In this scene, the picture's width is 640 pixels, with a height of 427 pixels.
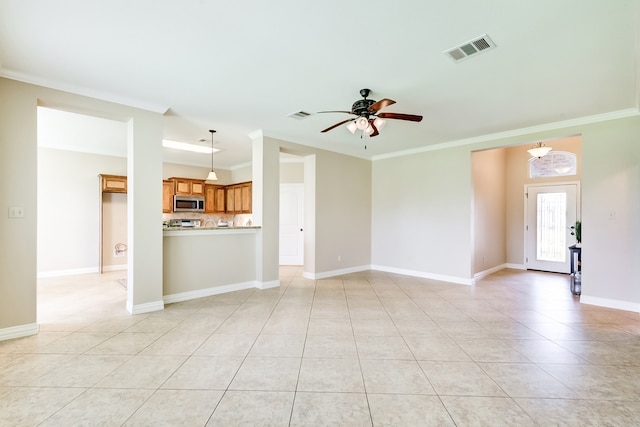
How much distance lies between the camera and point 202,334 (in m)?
3.08

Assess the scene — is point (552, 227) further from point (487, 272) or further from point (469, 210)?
point (469, 210)

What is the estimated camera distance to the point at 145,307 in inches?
147

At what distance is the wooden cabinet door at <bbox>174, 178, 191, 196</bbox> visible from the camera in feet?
24.5

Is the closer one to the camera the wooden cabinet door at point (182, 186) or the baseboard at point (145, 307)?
the baseboard at point (145, 307)

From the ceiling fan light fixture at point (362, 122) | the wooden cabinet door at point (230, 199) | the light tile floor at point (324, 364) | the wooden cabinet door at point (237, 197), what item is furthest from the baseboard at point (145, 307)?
the wooden cabinet door at point (230, 199)

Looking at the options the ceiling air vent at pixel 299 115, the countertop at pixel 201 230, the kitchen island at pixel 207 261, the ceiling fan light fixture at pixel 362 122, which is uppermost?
the ceiling air vent at pixel 299 115

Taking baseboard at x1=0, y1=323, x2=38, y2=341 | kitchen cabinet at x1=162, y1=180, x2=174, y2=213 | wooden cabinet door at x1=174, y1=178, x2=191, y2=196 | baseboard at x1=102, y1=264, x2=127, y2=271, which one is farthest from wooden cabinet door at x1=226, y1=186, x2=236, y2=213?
baseboard at x1=0, y1=323, x2=38, y2=341

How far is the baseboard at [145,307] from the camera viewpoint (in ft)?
12.0

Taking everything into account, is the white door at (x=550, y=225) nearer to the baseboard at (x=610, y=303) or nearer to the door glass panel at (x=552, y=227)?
the door glass panel at (x=552, y=227)

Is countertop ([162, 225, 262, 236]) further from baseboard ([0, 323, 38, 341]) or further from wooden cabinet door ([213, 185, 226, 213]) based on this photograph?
wooden cabinet door ([213, 185, 226, 213])

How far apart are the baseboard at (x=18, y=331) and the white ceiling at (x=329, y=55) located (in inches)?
99.7

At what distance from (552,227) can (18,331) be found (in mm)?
9175

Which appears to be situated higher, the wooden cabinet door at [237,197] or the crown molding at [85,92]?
the crown molding at [85,92]

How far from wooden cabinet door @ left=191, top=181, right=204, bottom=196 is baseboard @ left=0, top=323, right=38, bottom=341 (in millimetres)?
5006
